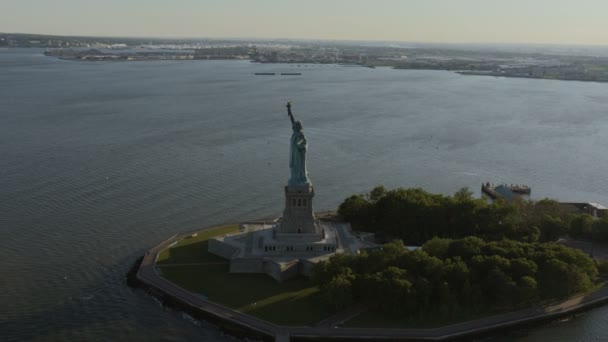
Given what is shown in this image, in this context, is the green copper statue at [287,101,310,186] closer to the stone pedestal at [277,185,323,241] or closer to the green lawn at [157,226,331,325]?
the stone pedestal at [277,185,323,241]

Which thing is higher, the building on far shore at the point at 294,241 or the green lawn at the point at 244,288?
the building on far shore at the point at 294,241

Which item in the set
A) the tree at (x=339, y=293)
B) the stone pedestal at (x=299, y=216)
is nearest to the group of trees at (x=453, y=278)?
the tree at (x=339, y=293)

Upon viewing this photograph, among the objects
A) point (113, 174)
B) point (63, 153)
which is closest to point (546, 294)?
point (113, 174)

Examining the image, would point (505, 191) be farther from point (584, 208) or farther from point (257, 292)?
point (257, 292)

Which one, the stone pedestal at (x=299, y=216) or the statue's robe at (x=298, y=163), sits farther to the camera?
the stone pedestal at (x=299, y=216)

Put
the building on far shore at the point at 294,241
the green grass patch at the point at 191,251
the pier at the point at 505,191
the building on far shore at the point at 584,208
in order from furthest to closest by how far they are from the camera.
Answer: the pier at the point at 505,191
the building on far shore at the point at 584,208
the green grass patch at the point at 191,251
the building on far shore at the point at 294,241

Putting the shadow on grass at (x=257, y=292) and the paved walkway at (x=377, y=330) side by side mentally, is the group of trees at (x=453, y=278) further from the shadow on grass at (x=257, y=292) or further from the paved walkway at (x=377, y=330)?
the shadow on grass at (x=257, y=292)

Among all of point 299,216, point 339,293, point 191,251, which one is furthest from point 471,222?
point 191,251

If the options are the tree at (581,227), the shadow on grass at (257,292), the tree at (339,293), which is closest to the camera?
the tree at (339,293)
